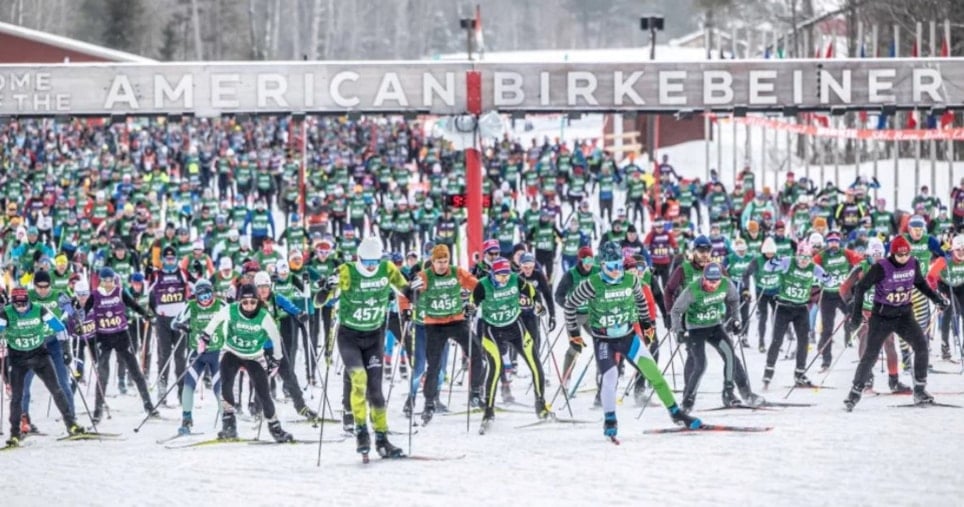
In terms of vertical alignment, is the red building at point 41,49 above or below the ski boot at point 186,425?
above

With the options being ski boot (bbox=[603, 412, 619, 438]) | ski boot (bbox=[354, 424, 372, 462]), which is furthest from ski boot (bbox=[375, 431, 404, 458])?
ski boot (bbox=[603, 412, 619, 438])

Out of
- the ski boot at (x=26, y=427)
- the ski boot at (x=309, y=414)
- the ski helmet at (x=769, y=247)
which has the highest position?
the ski helmet at (x=769, y=247)

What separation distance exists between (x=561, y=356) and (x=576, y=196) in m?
13.0

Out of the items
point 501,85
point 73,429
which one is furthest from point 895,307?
point 501,85

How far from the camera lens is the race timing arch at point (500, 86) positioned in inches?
932

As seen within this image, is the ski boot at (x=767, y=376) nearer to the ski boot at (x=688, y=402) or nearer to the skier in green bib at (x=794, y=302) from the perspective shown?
the skier in green bib at (x=794, y=302)

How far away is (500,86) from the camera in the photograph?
2369 centimetres

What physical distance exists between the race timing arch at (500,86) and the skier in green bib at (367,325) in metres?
11.4

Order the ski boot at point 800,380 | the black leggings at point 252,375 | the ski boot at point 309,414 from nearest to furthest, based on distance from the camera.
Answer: the black leggings at point 252,375, the ski boot at point 309,414, the ski boot at point 800,380

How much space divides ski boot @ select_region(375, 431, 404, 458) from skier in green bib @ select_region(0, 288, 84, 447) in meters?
3.97

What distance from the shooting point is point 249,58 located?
7956 centimetres

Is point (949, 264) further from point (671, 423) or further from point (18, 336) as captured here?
point (18, 336)

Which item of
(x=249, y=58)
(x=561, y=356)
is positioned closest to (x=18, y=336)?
(x=561, y=356)

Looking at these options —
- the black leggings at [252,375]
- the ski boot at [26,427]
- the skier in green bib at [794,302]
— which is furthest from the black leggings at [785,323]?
the ski boot at [26,427]
